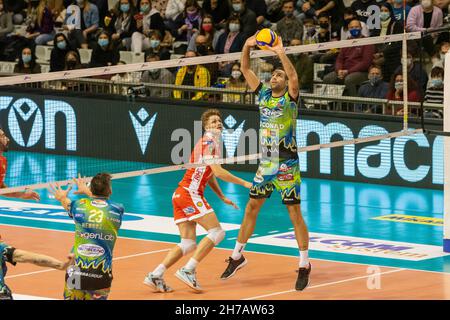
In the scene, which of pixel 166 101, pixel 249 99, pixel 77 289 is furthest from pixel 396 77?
pixel 77 289

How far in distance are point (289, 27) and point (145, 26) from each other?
4.30m

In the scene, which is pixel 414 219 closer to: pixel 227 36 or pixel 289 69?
pixel 289 69

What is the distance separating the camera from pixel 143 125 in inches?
1075

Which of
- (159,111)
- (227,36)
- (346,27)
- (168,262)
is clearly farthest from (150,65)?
(227,36)

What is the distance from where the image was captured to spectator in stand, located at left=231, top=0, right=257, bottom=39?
27.5m

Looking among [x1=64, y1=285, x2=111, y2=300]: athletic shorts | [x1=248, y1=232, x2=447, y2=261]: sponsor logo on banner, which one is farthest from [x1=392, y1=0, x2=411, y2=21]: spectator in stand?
[x1=64, y1=285, x2=111, y2=300]: athletic shorts

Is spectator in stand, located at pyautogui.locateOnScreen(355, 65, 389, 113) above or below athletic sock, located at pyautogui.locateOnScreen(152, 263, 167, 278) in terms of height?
above

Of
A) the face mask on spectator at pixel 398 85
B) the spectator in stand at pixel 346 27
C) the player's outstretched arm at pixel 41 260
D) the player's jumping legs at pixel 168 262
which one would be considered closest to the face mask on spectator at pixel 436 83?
the face mask on spectator at pixel 398 85

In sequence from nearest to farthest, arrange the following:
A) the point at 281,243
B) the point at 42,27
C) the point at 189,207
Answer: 1. the point at 189,207
2. the point at 281,243
3. the point at 42,27

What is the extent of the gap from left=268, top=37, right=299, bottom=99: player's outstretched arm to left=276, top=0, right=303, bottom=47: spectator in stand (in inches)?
411

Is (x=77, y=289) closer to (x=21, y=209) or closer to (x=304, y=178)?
(x=21, y=209)

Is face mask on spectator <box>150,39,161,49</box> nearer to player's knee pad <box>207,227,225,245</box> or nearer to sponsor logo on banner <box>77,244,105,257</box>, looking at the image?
player's knee pad <box>207,227,225,245</box>

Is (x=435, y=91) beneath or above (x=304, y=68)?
beneath

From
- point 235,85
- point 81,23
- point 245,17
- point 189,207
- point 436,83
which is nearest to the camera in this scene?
point 189,207
